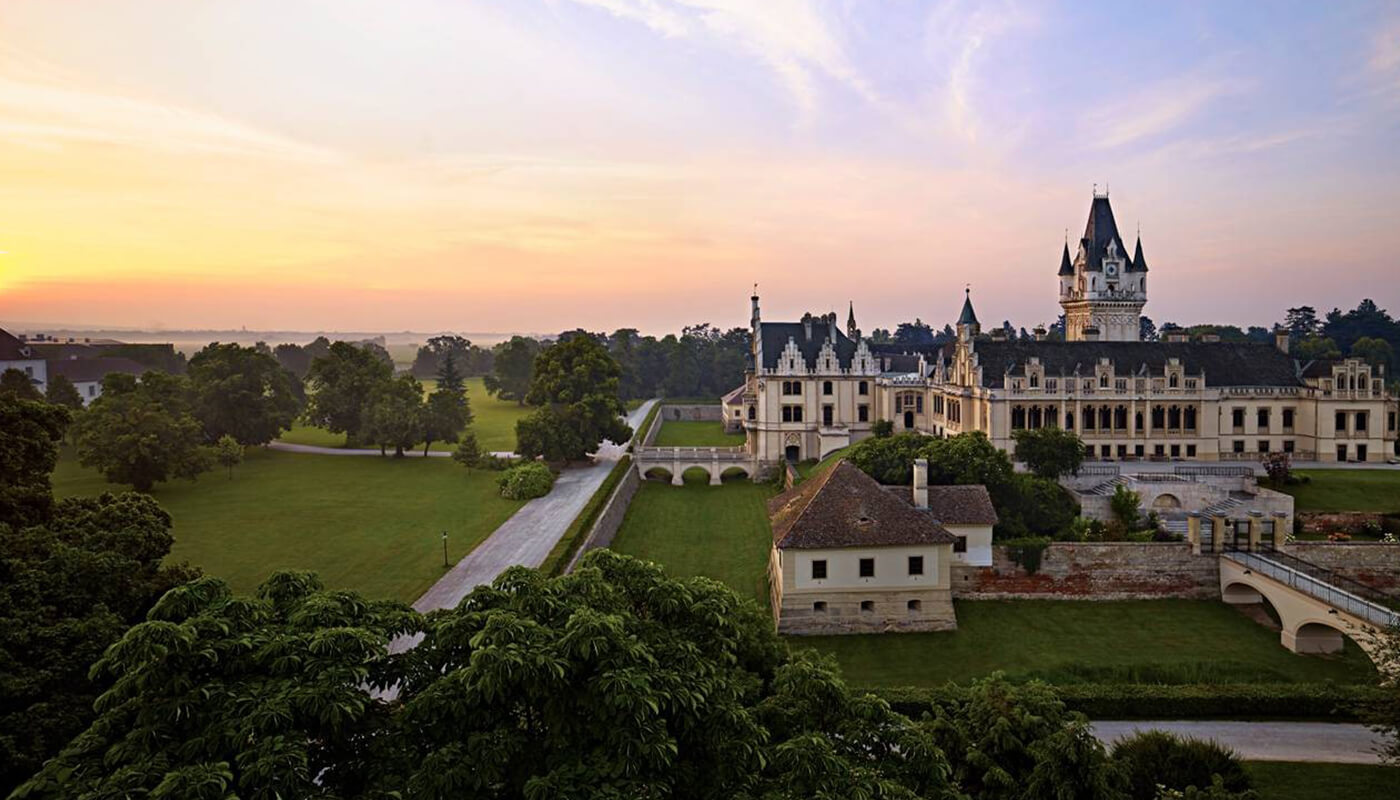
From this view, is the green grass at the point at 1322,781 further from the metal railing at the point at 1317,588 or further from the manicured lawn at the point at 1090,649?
the metal railing at the point at 1317,588

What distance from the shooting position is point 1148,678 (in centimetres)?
A: 2872

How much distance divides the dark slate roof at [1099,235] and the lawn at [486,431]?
190 feet

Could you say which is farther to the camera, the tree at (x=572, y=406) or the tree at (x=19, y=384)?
the tree at (x=19, y=384)

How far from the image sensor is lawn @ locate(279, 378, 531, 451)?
83544mm

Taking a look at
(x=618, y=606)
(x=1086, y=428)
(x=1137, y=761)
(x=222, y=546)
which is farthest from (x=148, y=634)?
(x=1086, y=428)

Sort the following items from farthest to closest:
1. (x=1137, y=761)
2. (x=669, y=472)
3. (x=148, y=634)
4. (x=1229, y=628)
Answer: (x=669, y=472) → (x=1229, y=628) → (x=1137, y=761) → (x=148, y=634)

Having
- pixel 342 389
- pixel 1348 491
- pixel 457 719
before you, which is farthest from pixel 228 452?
pixel 1348 491

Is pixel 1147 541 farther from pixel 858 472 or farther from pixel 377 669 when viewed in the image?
pixel 377 669

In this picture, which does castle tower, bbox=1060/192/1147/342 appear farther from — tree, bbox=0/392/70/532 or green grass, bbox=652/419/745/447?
tree, bbox=0/392/70/532

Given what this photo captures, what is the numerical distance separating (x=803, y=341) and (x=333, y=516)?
4046 centimetres

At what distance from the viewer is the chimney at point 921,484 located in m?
36.4

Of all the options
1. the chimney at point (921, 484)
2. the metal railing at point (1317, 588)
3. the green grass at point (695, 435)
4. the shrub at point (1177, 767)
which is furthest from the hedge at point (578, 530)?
the metal railing at point (1317, 588)

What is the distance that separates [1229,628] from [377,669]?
3460 cm

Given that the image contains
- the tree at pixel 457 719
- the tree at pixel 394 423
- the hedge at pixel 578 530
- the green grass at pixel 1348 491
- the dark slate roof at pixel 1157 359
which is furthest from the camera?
the tree at pixel 394 423
